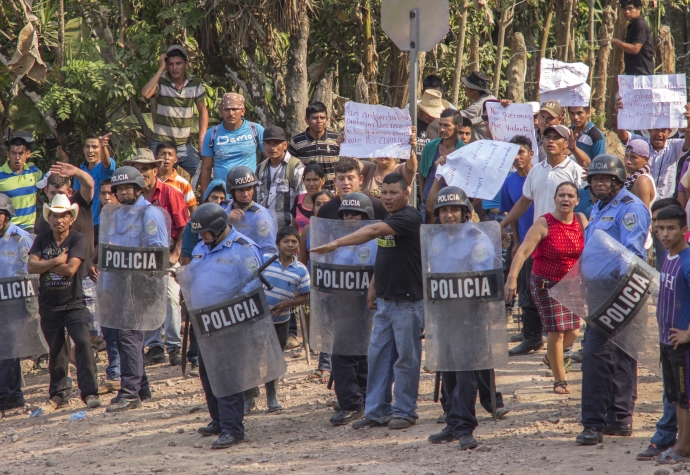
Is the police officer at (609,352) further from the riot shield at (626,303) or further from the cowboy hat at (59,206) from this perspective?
the cowboy hat at (59,206)

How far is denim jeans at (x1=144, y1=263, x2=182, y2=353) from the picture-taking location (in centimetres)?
995

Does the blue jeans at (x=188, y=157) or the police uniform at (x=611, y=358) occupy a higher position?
the blue jeans at (x=188, y=157)

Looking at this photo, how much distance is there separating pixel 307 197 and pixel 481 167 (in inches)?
81.7

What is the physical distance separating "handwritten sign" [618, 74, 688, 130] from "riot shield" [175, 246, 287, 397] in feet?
14.4

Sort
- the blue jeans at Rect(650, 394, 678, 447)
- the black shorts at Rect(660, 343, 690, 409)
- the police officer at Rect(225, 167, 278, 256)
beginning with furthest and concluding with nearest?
the police officer at Rect(225, 167, 278, 256) → the blue jeans at Rect(650, 394, 678, 447) → the black shorts at Rect(660, 343, 690, 409)

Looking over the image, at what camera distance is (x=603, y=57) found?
53.0ft

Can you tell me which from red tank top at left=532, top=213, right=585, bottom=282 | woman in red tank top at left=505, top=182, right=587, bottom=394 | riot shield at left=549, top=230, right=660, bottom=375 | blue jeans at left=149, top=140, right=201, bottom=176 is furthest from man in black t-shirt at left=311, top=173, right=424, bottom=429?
blue jeans at left=149, top=140, right=201, bottom=176

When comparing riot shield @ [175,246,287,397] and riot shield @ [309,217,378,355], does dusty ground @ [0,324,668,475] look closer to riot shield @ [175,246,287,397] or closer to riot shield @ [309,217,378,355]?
riot shield @ [175,246,287,397]

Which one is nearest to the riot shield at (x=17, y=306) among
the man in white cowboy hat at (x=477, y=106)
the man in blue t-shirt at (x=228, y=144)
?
the man in blue t-shirt at (x=228, y=144)

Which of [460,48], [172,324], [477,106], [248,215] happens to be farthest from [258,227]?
[460,48]

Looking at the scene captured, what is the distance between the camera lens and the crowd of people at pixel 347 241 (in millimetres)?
6910

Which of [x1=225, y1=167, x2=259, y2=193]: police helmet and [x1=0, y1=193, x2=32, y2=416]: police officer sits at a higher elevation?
[x1=225, y1=167, x2=259, y2=193]: police helmet

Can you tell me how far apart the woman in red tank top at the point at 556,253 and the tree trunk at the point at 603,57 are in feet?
27.8

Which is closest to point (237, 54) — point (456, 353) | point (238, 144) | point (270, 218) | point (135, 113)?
point (135, 113)
